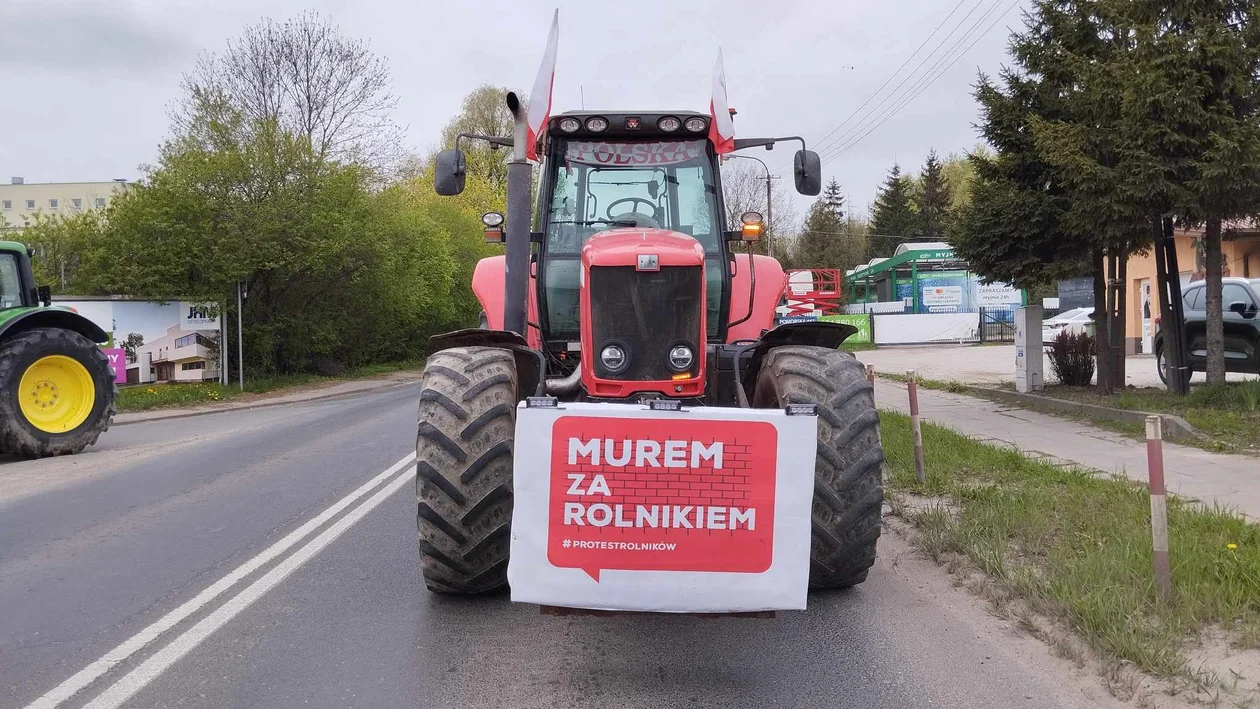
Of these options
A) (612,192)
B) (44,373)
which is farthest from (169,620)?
(44,373)

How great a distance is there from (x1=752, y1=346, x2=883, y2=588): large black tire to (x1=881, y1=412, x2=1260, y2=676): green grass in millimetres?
1107

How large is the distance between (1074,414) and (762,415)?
429 inches

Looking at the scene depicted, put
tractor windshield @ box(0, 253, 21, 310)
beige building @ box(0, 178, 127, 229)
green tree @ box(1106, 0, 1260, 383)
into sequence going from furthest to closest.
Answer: beige building @ box(0, 178, 127, 229), tractor windshield @ box(0, 253, 21, 310), green tree @ box(1106, 0, 1260, 383)

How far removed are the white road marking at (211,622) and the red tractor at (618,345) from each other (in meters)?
1.13

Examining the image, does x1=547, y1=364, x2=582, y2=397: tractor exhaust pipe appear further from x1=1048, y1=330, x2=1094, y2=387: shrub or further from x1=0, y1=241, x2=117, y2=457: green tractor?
x1=1048, y1=330, x2=1094, y2=387: shrub

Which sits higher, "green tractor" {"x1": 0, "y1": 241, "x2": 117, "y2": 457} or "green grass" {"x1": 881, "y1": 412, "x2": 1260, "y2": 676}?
"green tractor" {"x1": 0, "y1": 241, "x2": 117, "y2": 457}

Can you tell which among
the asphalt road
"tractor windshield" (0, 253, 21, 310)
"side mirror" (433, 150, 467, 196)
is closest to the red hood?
"side mirror" (433, 150, 467, 196)

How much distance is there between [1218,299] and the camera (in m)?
12.0

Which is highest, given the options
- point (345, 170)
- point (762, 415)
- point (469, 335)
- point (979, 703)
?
point (345, 170)

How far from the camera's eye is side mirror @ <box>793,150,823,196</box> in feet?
20.4

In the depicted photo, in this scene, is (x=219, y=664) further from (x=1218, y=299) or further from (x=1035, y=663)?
(x=1218, y=299)

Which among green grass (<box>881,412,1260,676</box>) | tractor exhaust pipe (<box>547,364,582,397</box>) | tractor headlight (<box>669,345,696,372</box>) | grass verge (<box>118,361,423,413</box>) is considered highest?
tractor headlight (<box>669,345,696,372</box>)

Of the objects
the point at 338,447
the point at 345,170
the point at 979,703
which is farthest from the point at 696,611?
the point at 345,170

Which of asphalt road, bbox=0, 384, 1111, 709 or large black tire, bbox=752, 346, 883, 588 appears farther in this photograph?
large black tire, bbox=752, 346, 883, 588
